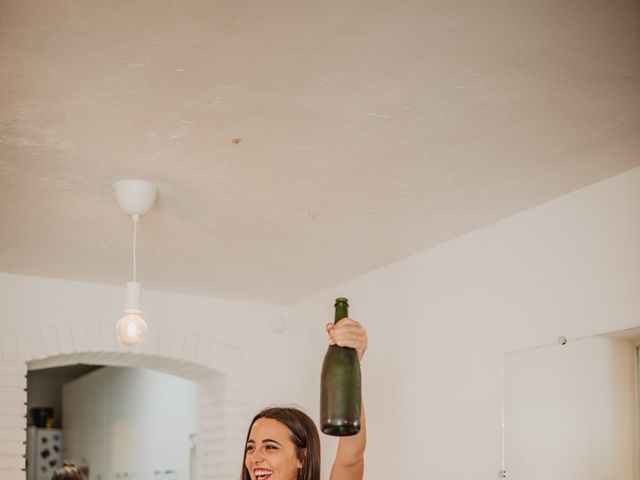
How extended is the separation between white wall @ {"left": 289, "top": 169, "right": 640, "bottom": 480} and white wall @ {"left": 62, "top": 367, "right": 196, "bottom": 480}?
221 centimetres

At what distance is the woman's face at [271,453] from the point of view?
2.31 m

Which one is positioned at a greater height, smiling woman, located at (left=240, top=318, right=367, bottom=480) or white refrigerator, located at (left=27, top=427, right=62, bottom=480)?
smiling woman, located at (left=240, top=318, right=367, bottom=480)

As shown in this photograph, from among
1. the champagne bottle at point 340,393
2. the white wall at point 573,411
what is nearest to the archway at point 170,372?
the white wall at point 573,411

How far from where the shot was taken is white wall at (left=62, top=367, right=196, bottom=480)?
22.9 ft

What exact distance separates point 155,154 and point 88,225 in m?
0.94

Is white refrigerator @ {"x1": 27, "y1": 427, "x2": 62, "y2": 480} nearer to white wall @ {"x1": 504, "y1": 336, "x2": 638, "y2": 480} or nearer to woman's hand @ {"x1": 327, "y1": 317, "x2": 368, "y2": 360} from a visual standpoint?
white wall @ {"x1": 504, "y1": 336, "x2": 638, "y2": 480}

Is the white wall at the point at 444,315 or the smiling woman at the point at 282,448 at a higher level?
the white wall at the point at 444,315

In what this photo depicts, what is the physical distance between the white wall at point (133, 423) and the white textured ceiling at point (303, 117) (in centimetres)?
293

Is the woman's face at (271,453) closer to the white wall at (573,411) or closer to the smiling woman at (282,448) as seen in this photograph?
the smiling woman at (282,448)

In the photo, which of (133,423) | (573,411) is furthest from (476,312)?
(133,423)

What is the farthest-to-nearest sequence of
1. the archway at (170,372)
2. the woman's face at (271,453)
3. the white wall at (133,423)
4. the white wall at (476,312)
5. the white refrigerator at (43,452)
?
the white refrigerator at (43,452) < the white wall at (133,423) < the archway at (170,372) < the white wall at (476,312) < the woman's face at (271,453)

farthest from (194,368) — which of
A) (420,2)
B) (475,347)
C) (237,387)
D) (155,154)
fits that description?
(420,2)

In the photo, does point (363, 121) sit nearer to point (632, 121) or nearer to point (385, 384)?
point (632, 121)

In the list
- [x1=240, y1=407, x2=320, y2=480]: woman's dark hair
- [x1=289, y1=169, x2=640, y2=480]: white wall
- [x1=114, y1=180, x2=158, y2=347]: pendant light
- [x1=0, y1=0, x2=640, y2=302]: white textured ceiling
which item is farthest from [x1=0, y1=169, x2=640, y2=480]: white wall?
[x1=240, y1=407, x2=320, y2=480]: woman's dark hair
